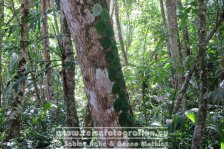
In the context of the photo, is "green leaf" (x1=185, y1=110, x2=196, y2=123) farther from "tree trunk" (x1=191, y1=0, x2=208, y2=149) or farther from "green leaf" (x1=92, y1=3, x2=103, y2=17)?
"green leaf" (x1=92, y1=3, x2=103, y2=17)

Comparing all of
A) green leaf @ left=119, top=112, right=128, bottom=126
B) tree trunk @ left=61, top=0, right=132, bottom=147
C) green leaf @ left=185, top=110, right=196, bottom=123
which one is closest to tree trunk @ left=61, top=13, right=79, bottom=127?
green leaf @ left=185, top=110, right=196, bottom=123

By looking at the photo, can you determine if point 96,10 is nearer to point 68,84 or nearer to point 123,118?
point 123,118

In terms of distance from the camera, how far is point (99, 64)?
206 cm

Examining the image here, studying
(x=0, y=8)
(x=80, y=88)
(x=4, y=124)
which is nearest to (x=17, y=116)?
(x=4, y=124)

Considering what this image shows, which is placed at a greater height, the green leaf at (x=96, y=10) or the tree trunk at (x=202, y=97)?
the green leaf at (x=96, y=10)

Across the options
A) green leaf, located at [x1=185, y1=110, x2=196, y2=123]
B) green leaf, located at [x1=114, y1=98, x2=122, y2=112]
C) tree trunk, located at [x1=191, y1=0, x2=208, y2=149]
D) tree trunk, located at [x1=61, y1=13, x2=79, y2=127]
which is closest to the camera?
green leaf, located at [x1=114, y1=98, x2=122, y2=112]

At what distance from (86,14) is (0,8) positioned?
5.13 meters

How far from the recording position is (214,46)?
4.09 m

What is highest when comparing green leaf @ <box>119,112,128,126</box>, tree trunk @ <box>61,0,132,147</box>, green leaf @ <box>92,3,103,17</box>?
green leaf @ <box>92,3,103,17</box>

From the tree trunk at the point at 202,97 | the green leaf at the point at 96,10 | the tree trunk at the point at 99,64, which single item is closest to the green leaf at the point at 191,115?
the tree trunk at the point at 202,97

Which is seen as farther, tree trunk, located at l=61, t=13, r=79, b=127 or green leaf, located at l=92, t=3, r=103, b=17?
tree trunk, located at l=61, t=13, r=79, b=127

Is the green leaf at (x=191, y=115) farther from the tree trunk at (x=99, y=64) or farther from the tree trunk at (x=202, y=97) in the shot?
the tree trunk at (x=99, y=64)

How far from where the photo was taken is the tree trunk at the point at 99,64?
2059 millimetres

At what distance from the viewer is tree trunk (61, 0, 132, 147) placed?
206 cm
